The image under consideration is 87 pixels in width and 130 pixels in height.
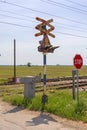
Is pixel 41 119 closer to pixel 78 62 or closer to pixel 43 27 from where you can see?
pixel 78 62

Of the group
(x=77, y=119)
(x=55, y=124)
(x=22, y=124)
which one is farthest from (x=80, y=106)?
(x=22, y=124)

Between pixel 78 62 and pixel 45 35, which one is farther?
pixel 45 35

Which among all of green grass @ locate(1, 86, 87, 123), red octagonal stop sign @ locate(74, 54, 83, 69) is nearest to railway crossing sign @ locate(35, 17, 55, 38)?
red octagonal stop sign @ locate(74, 54, 83, 69)

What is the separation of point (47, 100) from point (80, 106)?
76.5 inches

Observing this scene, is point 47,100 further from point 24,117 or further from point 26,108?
point 24,117

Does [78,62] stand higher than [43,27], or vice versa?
[43,27]

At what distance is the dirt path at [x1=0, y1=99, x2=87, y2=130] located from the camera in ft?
31.0

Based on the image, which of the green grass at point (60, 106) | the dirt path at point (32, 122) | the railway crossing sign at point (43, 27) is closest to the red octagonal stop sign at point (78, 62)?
the green grass at point (60, 106)

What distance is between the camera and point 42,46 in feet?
43.5

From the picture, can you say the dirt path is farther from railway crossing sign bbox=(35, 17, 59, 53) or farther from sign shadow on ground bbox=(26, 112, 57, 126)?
railway crossing sign bbox=(35, 17, 59, 53)

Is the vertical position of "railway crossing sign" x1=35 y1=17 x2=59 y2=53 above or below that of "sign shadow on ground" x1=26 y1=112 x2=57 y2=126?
above

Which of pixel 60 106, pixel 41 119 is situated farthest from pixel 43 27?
pixel 41 119

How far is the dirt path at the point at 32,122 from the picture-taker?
9.46m

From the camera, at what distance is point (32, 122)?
→ 1019cm
